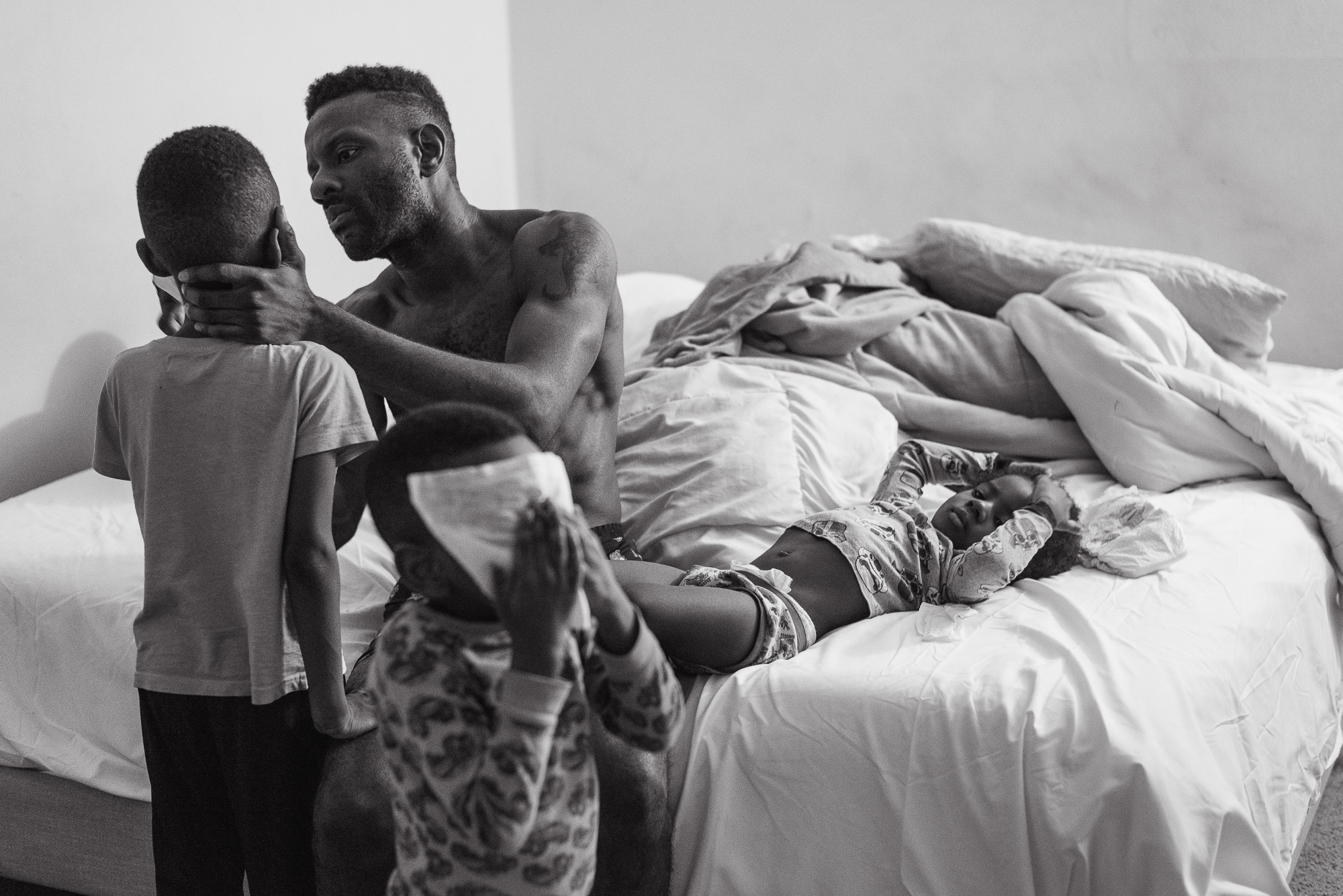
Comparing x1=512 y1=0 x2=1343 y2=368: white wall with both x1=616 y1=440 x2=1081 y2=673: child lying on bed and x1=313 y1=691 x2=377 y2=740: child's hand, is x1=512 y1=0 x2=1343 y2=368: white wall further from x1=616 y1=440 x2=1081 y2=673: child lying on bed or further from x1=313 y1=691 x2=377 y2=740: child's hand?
x1=313 y1=691 x2=377 y2=740: child's hand

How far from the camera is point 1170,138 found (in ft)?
9.48

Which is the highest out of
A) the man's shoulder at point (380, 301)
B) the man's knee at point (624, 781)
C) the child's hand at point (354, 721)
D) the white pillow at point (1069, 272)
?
the man's shoulder at point (380, 301)

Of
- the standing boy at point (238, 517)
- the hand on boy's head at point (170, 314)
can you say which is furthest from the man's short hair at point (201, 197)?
the hand on boy's head at point (170, 314)

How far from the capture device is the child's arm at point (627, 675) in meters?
0.87

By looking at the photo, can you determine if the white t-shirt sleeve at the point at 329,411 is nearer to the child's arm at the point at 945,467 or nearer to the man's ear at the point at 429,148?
the man's ear at the point at 429,148

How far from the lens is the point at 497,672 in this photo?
880mm

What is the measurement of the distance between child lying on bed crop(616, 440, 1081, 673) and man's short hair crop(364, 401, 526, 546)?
524 mm

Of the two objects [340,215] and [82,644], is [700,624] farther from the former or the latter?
[82,644]

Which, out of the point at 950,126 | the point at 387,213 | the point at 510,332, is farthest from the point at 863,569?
the point at 950,126

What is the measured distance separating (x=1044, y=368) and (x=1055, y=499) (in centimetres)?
56

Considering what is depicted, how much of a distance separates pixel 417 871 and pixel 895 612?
85cm

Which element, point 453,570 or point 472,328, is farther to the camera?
point 472,328

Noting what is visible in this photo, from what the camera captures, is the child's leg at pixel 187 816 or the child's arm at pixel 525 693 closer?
the child's arm at pixel 525 693

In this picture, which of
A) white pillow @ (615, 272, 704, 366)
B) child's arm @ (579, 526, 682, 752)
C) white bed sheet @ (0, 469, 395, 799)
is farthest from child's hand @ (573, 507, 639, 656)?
white pillow @ (615, 272, 704, 366)
